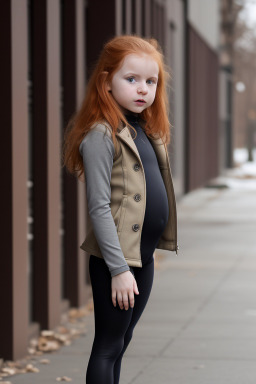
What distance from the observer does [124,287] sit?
3652 millimetres

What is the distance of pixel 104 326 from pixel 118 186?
23.6 inches

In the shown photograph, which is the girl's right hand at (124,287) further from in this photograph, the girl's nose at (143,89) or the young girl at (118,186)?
the girl's nose at (143,89)

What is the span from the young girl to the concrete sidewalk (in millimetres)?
2092

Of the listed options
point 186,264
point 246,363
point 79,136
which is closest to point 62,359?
point 246,363

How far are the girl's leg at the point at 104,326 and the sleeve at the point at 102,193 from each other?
142 mm

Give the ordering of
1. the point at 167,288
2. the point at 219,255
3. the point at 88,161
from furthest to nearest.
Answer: the point at 219,255 → the point at 167,288 → the point at 88,161

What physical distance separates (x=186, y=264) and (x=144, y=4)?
380cm

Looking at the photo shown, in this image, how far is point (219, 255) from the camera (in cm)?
1229

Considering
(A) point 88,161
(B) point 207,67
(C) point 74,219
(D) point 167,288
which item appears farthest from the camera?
(B) point 207,67

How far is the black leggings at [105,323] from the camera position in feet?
12.4

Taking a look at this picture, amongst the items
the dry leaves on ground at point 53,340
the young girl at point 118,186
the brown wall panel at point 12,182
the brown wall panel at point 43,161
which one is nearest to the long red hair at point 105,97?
the young girl at point 118,186

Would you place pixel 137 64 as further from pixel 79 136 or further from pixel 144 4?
pixel 144 4

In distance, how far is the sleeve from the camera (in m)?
3.64

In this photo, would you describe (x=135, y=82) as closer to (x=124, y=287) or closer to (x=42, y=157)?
(x=124, y=287)
